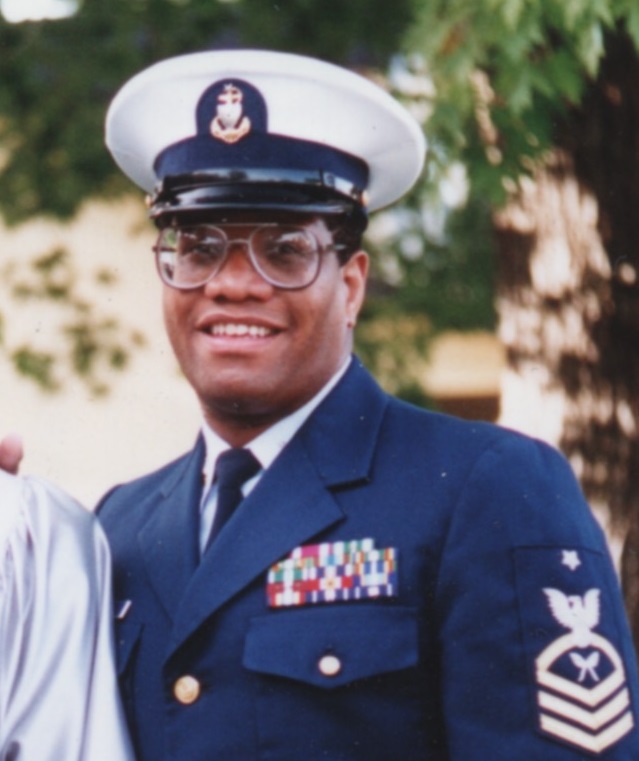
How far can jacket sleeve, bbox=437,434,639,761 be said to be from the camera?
2408mm

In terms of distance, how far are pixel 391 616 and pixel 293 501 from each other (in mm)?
289

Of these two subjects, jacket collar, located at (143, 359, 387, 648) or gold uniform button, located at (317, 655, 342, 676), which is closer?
gold uniform button, located at (317, 655, 342, 676)

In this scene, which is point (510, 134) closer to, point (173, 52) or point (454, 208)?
point (173, 52)

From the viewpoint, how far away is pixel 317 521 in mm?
2672

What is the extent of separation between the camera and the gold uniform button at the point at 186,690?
2623mm

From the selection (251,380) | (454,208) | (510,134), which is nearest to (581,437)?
(510,134)

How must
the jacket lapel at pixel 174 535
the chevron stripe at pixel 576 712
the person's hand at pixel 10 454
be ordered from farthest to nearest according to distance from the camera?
the person's hand at pixel 10 454 < the jacket lapel at pixel 174 535 < the chevron stripe at pixel 576 712

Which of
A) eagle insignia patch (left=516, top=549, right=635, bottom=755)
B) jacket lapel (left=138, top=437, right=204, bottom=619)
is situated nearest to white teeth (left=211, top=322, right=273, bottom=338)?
jacket lapel (left=138, top=437, right=204, bottom=619)

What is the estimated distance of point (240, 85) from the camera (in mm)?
2852

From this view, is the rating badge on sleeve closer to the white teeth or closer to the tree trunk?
the white teeth

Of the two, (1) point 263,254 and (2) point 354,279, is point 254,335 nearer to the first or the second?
(1) point 263,254

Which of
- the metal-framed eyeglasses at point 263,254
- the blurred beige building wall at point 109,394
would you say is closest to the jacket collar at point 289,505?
the metal-framed eyeglasses at point 263,254

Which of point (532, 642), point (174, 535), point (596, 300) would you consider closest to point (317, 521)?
point (174, 535)

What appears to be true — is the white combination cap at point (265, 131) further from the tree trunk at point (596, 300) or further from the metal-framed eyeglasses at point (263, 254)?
the tree trunk at point (596, 300)
